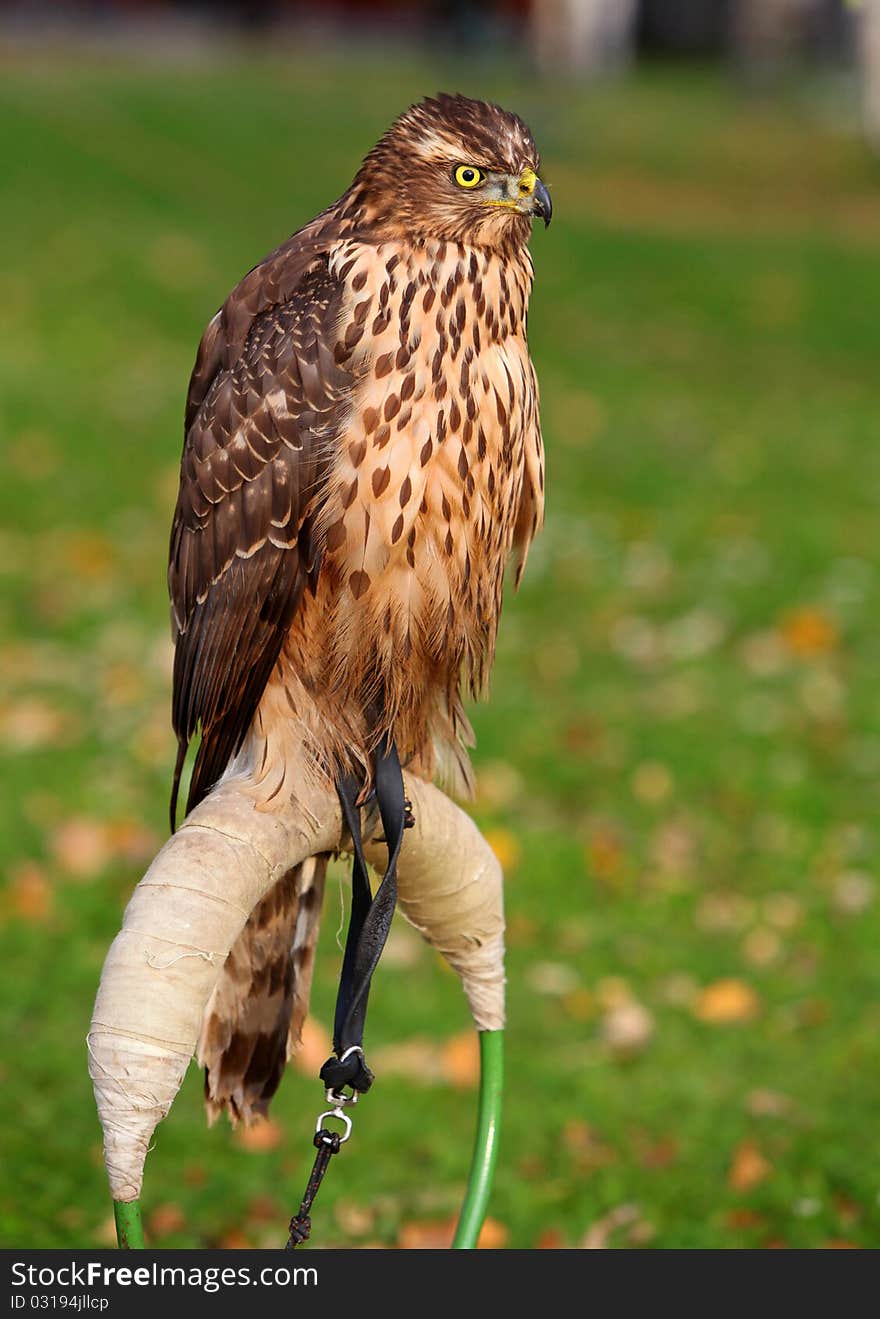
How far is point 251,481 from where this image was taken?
2801 mm

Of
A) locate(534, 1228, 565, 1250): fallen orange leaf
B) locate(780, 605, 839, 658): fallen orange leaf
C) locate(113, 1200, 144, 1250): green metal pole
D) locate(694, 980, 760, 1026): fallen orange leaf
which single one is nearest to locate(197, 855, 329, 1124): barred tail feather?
locate(113, 1200, 144, 1250): green metal pole

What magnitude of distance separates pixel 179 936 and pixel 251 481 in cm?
79

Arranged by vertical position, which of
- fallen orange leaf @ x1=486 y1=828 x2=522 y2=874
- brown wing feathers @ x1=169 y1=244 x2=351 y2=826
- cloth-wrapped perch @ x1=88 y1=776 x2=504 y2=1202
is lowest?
fallen orange leaf @ x1=486 y1=828 x2=522 y2=874

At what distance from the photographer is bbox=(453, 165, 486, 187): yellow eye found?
258 centimetres

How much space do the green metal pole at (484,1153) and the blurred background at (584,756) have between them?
1264mm

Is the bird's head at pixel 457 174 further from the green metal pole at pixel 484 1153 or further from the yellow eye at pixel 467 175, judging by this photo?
the green metal pole at pixel 484 1153

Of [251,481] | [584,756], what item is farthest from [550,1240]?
[584,756]

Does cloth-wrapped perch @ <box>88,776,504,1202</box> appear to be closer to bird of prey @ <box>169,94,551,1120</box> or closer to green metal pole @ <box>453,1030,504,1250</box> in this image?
bird of prey @ <box>169,94,551,1120</box>

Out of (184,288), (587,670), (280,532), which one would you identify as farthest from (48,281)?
(280,532)

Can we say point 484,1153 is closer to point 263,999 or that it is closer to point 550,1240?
point 263,999

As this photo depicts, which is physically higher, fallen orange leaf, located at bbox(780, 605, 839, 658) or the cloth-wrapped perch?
the cloth-wrapped perch

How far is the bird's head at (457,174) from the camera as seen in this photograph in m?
2.59

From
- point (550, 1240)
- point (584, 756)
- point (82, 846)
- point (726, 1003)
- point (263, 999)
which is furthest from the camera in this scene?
point (584, 756)

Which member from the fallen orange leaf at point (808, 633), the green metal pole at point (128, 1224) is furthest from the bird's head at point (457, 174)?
the fallen orange leaf at point (808, 633)
